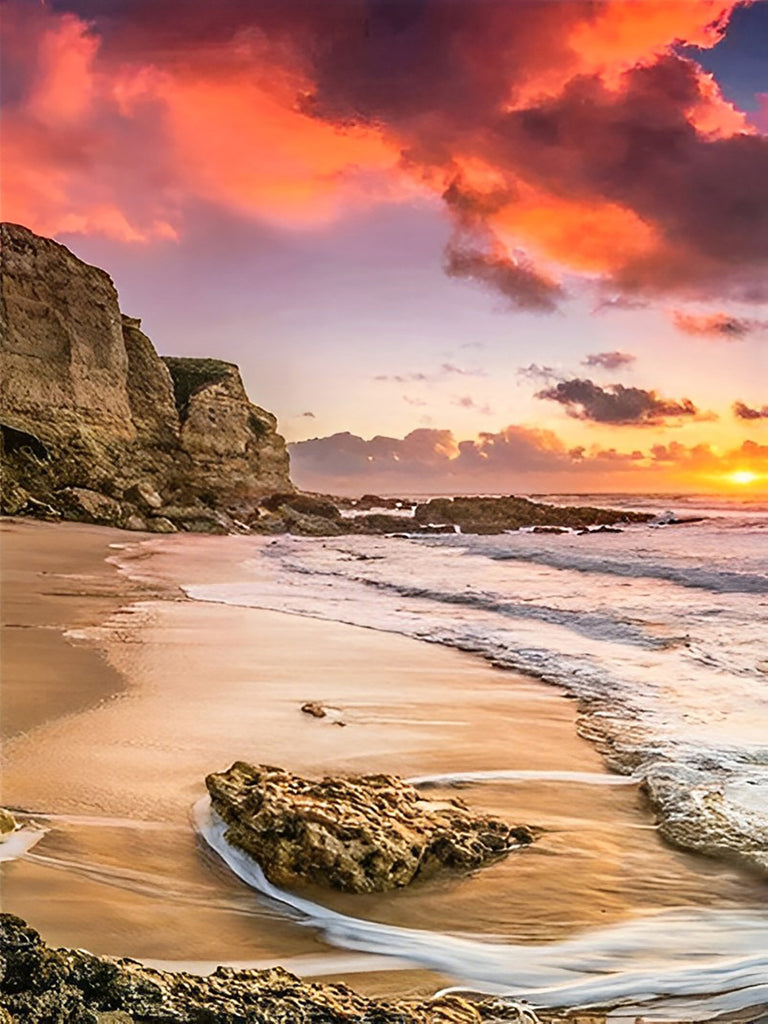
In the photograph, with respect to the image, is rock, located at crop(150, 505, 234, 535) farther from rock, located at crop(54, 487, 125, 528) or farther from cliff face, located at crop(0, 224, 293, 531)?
rock, located at crop(54, 487, 125, 528)

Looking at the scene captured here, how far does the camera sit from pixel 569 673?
577 centimetres

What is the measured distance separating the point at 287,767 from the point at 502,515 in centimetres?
3616

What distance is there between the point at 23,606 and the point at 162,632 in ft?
5.61

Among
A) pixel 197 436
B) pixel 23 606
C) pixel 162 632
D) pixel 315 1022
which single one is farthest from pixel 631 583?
pixel 197 436

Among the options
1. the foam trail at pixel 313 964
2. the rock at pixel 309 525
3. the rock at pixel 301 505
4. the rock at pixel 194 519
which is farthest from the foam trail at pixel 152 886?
the rock at pixel 301 505

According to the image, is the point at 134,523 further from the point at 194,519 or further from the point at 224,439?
the point at 224,439

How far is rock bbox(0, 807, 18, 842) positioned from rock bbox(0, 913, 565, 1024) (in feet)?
3.76

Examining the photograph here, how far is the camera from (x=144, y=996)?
138 centimetres

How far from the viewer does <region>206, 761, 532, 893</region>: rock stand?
2373mm

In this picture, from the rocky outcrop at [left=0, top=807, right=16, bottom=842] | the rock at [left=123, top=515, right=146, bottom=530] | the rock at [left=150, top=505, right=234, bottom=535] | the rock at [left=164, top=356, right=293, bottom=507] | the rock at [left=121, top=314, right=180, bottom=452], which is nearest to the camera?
the rocky outcrop at [left=0, top=807, right=16, bottom=842]

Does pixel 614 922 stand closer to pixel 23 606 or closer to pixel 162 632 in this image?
pixel 162 632

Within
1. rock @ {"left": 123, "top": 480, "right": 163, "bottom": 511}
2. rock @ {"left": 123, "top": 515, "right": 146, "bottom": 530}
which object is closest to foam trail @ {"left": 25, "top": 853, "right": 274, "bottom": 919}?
rock @ {"left": 123, "top": 515, "right": 146, "bottom": 530}

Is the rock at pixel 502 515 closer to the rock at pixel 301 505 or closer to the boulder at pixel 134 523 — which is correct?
the rock at pixel 301 505

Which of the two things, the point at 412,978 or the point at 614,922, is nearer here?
the point at 412,978
